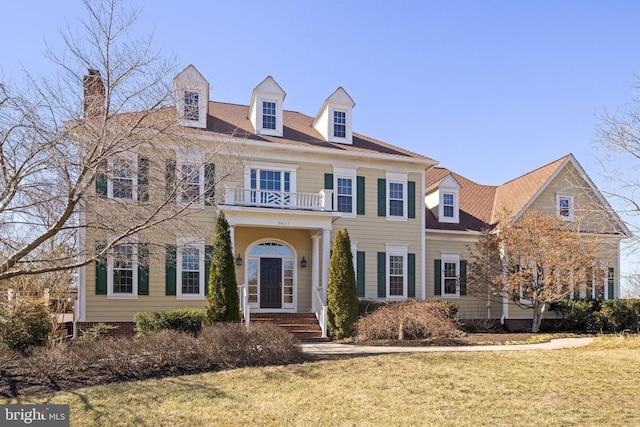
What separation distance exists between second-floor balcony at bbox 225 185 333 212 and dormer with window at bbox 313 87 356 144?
2.94 meters

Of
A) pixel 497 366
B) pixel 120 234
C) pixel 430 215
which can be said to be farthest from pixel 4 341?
pixel 430 215

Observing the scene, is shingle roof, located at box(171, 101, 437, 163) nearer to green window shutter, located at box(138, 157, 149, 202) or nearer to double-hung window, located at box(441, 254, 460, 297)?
double-hung window, located at box(441, 254, 460, 297)

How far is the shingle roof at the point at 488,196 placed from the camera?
2156 cm

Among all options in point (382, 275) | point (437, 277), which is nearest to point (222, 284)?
point (382, 275)

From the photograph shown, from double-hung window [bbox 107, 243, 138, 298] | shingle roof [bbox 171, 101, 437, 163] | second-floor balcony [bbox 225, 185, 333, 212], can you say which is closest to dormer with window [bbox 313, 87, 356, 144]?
shingle roof [bbox 171, 101, 437, 163]

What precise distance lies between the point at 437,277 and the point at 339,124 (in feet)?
24.9

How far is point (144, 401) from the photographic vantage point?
8.20 meters

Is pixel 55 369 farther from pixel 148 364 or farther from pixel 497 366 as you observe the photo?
pixel 497 366

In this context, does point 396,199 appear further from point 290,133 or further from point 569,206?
point 569,206

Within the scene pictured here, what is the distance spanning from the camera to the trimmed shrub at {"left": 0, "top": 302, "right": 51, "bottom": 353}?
11.4 metres

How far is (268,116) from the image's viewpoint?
19.0 metres

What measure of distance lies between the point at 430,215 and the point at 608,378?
12861 millimetres

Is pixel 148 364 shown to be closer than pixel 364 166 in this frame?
Yes

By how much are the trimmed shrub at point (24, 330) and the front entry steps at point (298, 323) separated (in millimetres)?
6264
